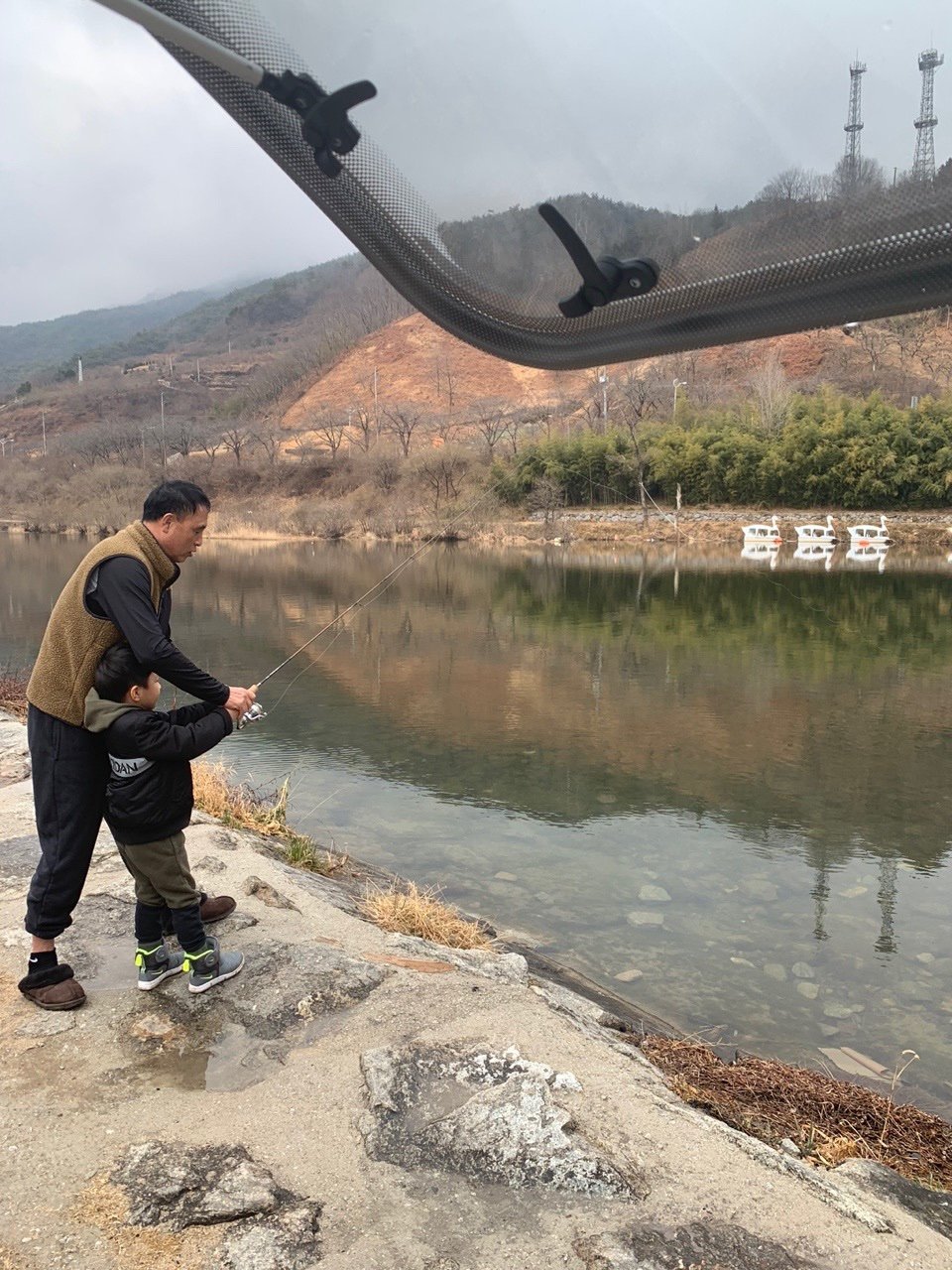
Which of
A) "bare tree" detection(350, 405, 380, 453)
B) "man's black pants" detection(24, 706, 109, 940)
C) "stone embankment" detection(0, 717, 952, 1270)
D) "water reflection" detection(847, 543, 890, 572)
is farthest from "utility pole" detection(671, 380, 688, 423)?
"man's black pants" detection(24, 706, 109, 940)

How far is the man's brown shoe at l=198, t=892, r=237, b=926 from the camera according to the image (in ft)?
12.2

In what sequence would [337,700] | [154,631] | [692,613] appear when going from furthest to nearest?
[692,613], [337,700], [154,631]

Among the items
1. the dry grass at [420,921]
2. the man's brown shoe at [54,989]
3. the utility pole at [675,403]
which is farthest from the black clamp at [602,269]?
the utility pole at [675,403]

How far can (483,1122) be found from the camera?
8.12ft

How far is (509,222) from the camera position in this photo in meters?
1.93

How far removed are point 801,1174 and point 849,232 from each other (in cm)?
244

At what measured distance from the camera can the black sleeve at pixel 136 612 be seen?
8.94 feet

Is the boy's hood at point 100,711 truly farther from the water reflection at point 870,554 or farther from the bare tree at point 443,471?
the bare tree at point 443,471

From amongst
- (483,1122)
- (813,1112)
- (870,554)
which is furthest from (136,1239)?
(870,554)

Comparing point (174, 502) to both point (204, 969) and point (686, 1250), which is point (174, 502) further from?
point (686, 1250)

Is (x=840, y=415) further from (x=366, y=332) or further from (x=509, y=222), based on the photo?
(x=366, y=332)

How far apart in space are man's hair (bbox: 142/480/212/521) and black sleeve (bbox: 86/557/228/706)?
198 millimetres

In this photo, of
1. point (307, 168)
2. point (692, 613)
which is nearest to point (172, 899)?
point (307, 168)

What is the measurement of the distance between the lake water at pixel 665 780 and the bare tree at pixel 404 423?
4464cm
